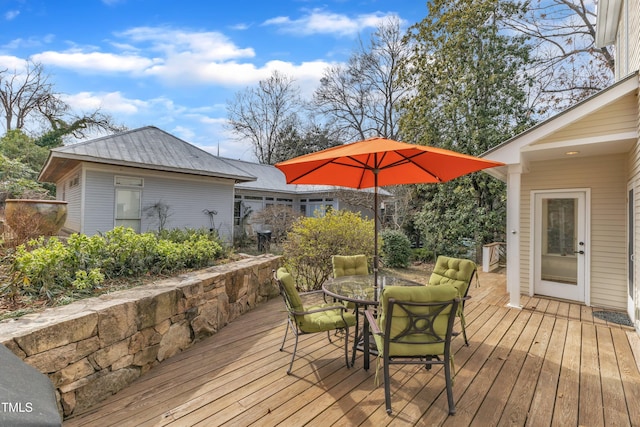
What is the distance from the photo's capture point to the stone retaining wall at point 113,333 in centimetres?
224

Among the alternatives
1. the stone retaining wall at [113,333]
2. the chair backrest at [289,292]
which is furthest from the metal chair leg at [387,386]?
the stone retaining wall at [113,333]

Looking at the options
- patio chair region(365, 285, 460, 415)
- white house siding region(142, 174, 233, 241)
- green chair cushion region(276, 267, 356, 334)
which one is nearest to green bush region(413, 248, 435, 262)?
white house siding region(142, 174, 233, 241)

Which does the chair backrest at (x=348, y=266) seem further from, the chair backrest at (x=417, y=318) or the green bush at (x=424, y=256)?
the green bush at (x=424, y=256)

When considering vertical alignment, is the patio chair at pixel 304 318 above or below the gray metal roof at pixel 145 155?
below

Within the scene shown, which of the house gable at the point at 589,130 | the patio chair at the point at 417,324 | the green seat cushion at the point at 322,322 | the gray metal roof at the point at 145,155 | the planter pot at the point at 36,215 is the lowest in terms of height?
the green seat cushion at the point at 322,322

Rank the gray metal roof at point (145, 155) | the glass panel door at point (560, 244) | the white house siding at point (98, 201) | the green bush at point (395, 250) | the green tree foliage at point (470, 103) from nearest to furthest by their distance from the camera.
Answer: the glass panel door at point (560, 244)
the gray metal roof at point (145, 155)
the white house siding at point (98, 201)
the green bush at point (395, 250)
the green tree foliage at point (470, 103)

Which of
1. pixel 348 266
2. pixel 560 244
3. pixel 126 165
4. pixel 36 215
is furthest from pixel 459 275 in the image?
pixel 126 165

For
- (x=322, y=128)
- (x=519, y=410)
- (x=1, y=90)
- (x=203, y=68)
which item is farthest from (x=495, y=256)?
(x=1, y=90)

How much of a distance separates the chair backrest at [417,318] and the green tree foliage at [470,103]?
9.12 metres

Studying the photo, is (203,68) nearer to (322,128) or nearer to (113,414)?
(113,414)

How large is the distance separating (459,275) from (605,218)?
365 cm

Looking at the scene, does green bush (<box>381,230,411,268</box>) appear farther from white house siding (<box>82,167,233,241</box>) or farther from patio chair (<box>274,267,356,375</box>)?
patio chair (<box>274,267,356,375</box>)

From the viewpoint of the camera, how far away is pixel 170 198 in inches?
442

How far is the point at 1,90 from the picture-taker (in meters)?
18.9
